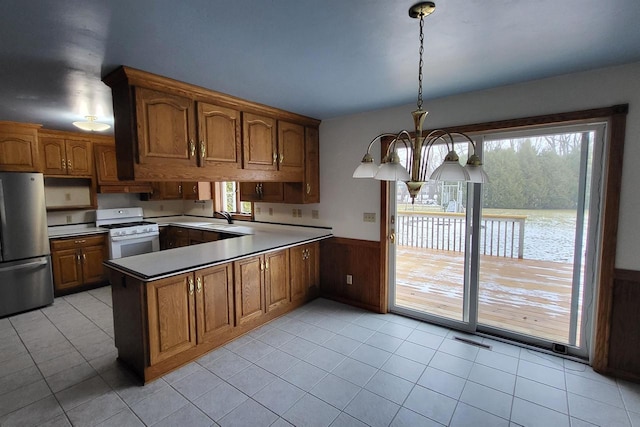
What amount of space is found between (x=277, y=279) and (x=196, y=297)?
3.20ft

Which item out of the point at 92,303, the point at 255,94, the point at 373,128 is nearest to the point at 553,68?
the point at 373,128

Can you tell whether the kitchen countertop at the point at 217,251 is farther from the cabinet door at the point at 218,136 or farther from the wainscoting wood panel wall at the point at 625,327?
the wainscoting wood panel wall at the point at 625,327

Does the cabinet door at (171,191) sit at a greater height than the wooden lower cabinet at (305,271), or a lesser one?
greater

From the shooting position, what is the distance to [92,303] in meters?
3.88

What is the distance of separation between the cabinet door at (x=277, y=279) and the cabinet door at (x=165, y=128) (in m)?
1.29

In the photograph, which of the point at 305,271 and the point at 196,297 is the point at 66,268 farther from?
the point at 305,271

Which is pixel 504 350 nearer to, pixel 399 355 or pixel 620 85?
pixel 399 355

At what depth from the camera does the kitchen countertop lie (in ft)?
7.73

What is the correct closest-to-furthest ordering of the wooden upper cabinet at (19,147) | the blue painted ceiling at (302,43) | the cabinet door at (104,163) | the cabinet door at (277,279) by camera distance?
1. the blue painted ceiling at (302,43)
2. the cabinet door at (277,279)
3. the wooden upper cabinet at (19,147)
4. the cabinet door at (104,163)

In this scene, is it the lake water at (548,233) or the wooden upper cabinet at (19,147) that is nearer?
the lake water at (548,233)

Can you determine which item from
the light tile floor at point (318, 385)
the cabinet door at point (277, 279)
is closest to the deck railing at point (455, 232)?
the light tile floor at point (318, 385)

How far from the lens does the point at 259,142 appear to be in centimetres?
321

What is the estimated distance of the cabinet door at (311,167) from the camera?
3.78 m

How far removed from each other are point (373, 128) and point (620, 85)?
6.50 feet
